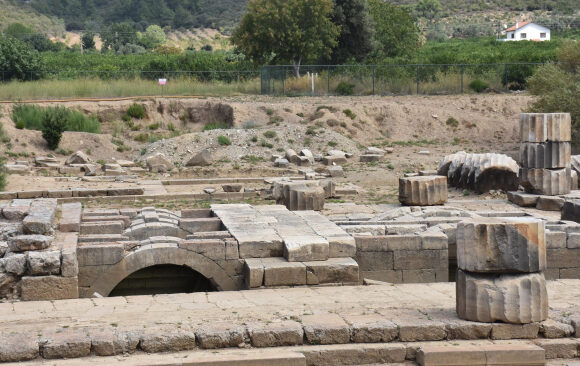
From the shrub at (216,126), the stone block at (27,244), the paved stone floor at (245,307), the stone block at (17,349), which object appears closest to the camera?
the stone block at (17,349)

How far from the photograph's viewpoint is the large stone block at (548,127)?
64.8 ft

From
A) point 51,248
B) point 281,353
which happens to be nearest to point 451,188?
point 51,248

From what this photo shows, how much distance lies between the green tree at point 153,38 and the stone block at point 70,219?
63.7 m

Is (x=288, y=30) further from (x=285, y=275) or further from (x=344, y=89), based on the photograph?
(x=285, y=275)

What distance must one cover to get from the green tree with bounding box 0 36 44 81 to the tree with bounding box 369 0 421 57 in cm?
1789

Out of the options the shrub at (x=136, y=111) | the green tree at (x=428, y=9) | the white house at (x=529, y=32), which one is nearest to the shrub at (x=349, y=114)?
the shrub at (x=136, y=111)

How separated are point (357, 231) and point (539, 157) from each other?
690 centimetres

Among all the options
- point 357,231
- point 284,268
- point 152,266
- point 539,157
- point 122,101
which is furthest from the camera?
point 122,101

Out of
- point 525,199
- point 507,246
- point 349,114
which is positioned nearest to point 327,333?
point 507,246

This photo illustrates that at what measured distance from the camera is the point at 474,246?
33.2ft

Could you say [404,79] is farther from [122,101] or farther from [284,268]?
[284,268]

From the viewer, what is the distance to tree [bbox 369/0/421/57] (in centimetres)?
4709

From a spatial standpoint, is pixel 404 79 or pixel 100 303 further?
pixel 404 79

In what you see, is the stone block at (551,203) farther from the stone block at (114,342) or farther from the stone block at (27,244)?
the stone block at (114,342)
